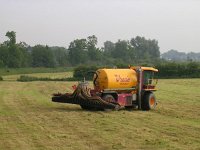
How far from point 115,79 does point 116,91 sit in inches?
24.1

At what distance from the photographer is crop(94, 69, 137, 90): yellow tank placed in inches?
867

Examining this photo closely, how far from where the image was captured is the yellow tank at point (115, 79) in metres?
22.0

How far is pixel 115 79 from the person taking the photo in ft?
72.8

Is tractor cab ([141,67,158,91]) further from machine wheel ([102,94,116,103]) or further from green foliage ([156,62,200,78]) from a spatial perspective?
green foliage ([156,62,200,78])

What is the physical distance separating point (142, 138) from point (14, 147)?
3.62 m

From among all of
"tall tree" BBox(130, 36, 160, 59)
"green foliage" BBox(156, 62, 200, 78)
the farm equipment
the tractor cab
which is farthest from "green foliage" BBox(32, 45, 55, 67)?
the farm equipment

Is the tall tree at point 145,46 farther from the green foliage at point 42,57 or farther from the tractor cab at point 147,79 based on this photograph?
the tractor cab at point 147,79

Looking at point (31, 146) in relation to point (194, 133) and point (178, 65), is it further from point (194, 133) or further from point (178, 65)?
point (178, 65)

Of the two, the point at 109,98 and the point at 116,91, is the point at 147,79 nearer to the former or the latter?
the point at 116,91

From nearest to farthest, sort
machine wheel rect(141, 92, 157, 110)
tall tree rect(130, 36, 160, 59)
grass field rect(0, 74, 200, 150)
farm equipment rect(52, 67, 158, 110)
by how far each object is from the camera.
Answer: grass field rect(0, 74, 200, 150)
farm equipment rect(52, 67, 158, 110)
machine wheel rect(141, 92, 157, 110)
tall tree rect(130, 36, 160, 59)

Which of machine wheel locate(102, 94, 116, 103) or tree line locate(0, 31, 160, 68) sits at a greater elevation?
tree line locate(0, 31, 160, 68)

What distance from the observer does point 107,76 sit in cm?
2200

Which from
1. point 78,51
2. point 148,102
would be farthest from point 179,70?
point 78,51

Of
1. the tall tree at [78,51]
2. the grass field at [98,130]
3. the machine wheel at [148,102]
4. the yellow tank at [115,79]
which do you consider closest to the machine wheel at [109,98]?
the yellow tank at [115,79]
